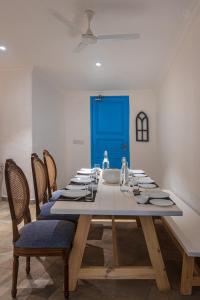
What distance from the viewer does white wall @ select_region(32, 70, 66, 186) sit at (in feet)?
15.2

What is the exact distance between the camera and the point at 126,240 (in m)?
2.95

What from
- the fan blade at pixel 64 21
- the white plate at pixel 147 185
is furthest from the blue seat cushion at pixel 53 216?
the fan blade at pixel 64 21

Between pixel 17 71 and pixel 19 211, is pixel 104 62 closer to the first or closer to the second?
pixel 17 71

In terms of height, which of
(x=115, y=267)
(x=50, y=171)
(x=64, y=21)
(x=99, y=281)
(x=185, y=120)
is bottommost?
(x=99, y=281)

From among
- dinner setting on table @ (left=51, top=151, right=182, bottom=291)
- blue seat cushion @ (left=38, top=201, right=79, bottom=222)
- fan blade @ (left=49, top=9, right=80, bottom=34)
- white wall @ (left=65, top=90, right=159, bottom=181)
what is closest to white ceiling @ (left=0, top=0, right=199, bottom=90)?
fan blade @ (left=49, top=9, right=80, bottom=34)

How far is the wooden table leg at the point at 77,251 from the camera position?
201cm

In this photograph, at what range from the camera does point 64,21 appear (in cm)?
275

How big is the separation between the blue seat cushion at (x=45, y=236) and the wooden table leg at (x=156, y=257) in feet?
1.94

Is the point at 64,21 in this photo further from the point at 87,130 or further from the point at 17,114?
the point at 87,130

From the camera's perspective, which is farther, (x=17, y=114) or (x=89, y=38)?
(x=17, y=114)

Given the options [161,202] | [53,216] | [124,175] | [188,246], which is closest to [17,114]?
[53,216]

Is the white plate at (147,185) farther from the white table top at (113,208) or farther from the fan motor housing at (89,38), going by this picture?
the fan motor housing at (89,38)

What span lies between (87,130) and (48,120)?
1.12 m

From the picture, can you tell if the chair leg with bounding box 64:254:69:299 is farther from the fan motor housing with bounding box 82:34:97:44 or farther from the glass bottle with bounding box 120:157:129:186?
the fan motor housing with bounding box 82:34:97:44
